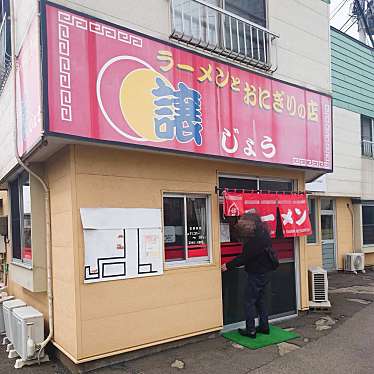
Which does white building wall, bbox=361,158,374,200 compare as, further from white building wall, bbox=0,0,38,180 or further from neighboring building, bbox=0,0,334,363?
white building wall, bbox=0,0,38,180

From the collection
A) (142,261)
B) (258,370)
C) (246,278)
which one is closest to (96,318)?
(142,261)

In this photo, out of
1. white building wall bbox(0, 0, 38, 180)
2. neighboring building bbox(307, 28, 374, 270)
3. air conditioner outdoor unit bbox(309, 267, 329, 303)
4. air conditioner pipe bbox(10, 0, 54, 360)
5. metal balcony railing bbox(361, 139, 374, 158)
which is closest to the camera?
white building wall bbox(0, 0, 38, 180)

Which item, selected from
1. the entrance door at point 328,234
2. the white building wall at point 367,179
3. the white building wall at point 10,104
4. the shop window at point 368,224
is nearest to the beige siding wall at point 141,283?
the white building wall at point 10,104

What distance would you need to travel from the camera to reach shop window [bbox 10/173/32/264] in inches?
228

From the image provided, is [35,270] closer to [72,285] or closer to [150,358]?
[72,285]

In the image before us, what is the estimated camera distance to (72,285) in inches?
179

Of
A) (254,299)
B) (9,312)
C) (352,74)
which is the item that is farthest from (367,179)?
(9,312)

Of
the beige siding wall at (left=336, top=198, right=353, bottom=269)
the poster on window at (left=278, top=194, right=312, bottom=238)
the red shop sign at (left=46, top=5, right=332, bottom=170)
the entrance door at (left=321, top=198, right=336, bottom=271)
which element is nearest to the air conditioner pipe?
the red shop sign at (left=46, top=5, right=332, bottom=170)

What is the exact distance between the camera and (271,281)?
6785 mm

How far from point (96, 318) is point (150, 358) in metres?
0.99

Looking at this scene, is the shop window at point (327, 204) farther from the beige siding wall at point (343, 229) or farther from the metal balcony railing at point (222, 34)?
the metal balcony railing at point (222, 34)

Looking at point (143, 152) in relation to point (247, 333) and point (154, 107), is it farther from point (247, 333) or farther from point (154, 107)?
point (247, 333)

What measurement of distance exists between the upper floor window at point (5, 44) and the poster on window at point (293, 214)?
16.6 ft

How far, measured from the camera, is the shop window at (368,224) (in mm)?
13523
